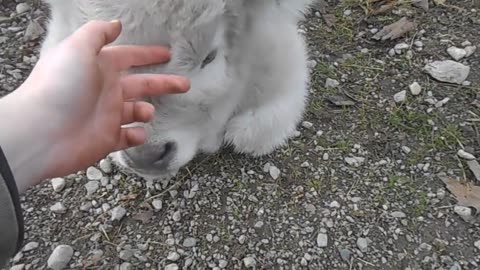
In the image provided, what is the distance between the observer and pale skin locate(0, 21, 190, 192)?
1763 millimetres

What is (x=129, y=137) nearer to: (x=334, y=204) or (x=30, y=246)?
(x=30, y=246)

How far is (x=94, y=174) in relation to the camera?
111 inches

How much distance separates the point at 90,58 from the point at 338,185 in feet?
4.25

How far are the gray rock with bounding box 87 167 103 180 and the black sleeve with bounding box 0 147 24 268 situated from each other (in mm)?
1107

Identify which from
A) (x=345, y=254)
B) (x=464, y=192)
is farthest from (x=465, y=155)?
(x=345, y=254)

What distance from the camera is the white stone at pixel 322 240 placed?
2633mm

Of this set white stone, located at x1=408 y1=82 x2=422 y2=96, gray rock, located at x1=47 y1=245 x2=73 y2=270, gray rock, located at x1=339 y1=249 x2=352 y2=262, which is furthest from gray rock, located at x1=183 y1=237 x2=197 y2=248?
white stone, located at x1=408 y1=82 x2=422 y2=96

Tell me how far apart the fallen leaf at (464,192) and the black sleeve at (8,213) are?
5.48ft

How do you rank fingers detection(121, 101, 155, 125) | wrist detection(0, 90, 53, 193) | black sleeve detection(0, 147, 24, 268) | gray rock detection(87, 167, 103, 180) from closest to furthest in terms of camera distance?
1. black sleeve detection(0, 147, 24, 268)
2. wrist detection(0, 90, 53, 193)
3. fingers detection(121, 101, 155, 125)
4. gray rock detection(87, 167, 103, 180)

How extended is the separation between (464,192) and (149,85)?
4.47ft

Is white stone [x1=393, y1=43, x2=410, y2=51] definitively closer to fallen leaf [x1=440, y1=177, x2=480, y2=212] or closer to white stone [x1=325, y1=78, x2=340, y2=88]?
white stone [x1=325, y1=78, x2=340, y2=88]

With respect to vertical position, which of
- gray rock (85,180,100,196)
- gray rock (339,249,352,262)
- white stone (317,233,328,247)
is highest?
gray rock (85,180,100,196)

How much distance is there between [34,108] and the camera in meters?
1.77

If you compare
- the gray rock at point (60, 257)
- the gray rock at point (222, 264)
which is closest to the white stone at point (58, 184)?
the gray rock at point (60, 257)
